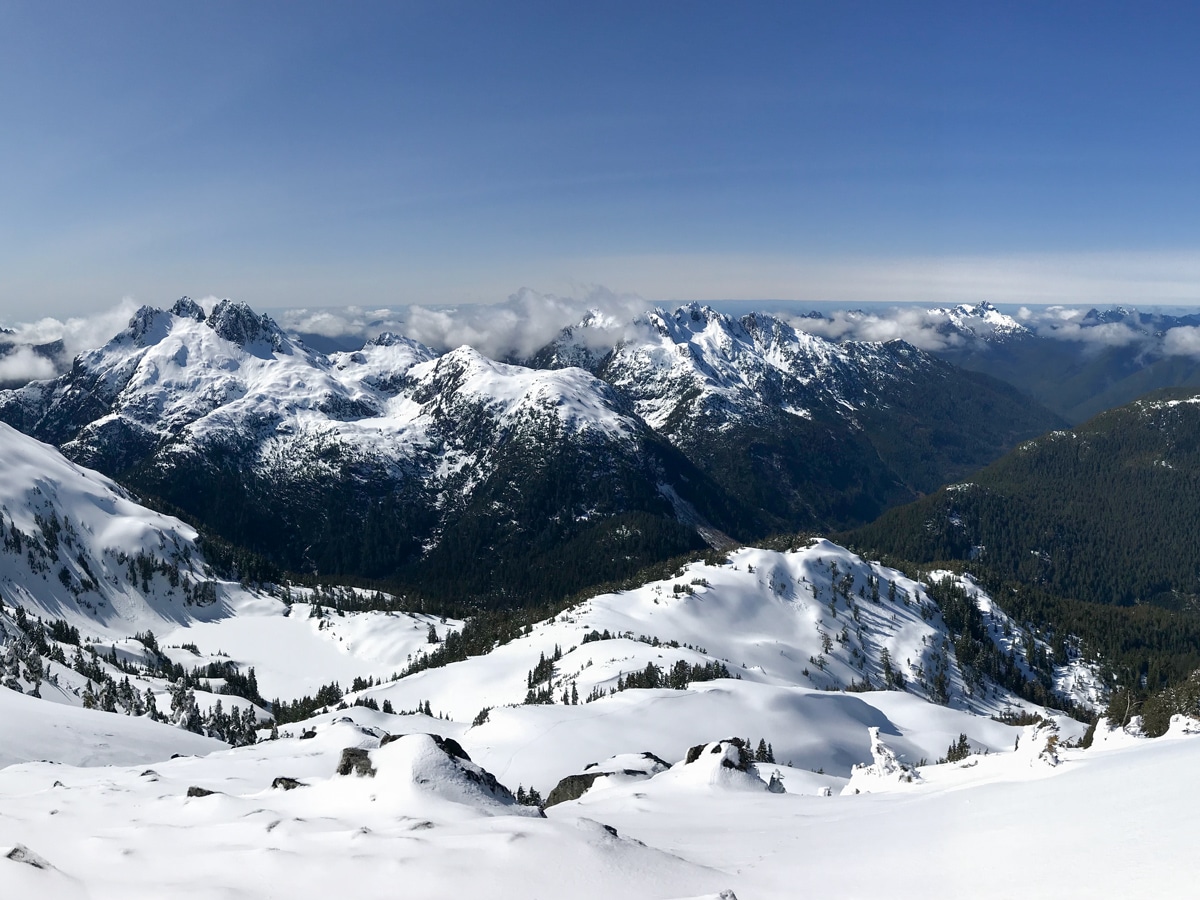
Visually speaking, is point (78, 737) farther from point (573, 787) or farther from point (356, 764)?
point (356, 764)

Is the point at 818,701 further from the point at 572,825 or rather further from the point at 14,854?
the point at 14,854

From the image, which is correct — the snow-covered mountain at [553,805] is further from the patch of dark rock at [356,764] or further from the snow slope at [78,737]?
the snow slope at [78,737]

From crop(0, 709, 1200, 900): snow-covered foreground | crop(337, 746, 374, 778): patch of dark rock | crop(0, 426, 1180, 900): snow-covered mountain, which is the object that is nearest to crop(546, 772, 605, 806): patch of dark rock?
crop(0, 426, 1180, 900): snow-covered mountain

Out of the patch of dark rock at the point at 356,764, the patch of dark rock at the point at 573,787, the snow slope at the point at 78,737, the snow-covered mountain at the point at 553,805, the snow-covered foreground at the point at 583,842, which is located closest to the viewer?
the snow-covered foreground at the point at 583,842

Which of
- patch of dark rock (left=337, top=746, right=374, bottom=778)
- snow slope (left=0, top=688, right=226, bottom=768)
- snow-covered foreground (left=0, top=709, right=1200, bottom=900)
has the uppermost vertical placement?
snow-covered foreground (left=0, top=709, right=1200, bottom=900)

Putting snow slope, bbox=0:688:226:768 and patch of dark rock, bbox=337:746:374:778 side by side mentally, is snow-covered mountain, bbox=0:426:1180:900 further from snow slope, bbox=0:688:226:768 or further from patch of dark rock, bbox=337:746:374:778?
snow slope, bbox=0:688:226:768

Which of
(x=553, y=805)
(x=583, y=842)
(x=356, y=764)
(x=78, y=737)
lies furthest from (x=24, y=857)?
(x=78, y=737)

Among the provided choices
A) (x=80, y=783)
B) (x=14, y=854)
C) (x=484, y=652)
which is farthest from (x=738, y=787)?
(x=484, y=652)

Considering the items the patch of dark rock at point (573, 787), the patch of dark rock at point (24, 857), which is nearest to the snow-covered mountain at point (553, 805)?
the patch of dark rock at point (24, 857)

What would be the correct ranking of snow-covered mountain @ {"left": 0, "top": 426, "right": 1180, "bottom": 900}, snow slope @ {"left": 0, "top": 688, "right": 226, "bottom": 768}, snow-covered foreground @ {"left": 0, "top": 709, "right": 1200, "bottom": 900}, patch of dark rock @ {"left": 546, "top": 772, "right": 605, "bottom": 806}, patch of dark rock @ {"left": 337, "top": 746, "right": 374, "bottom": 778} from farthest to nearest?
snow slope @ {"left": 0, "top": 688, "right": 226, "bottom": 768} → patch of dark rock @ {"left": 546, "top": 772, "right": 605, "bottom": 806} → patch of dark rock @ {"left": 337, "top": 746, "right": 374, "bottom": 778} → snow-covered mountain @ {"left": 0, "top": 426, "right": 1180, "bottom": 900} → snow-covered foreground @ {"left": 0, "top": 709, "right": 1200, "bottom": 900}
